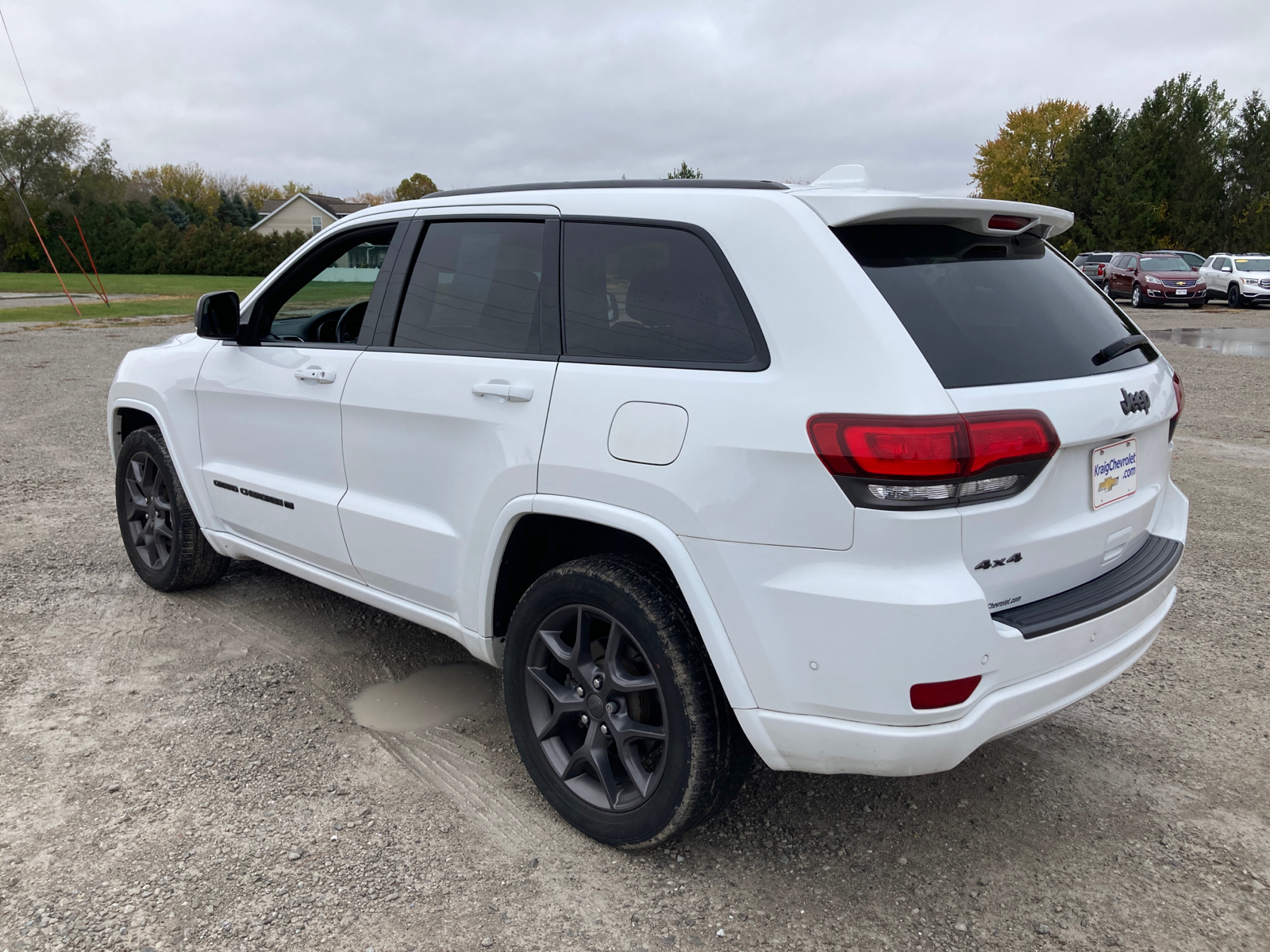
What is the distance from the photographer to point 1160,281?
28109 mm

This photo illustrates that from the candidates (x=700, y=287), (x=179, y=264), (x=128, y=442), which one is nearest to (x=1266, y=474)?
(x=700, y=287)

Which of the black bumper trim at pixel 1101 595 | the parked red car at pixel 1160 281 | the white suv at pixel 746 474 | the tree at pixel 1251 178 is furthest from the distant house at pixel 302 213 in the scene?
the black bumper trim at pixel 1101 595

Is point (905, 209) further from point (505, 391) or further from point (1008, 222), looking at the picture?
point (505, 391)

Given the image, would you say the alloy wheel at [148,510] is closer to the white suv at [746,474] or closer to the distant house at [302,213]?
the white suv at [746,474]

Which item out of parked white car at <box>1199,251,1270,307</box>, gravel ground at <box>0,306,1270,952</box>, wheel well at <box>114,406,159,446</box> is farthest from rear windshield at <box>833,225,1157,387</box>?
parked white car at <box>1199,251,1270,307</box>

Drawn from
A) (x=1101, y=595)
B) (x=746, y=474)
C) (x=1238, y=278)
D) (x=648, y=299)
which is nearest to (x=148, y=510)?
(x=648, y=299)

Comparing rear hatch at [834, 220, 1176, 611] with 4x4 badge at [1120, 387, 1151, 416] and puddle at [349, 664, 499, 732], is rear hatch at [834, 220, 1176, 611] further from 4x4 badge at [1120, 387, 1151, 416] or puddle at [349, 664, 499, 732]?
puddle at [349, 664, 499, 732]

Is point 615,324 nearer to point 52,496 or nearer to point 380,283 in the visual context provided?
point 380,283

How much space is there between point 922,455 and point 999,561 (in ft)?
1.21

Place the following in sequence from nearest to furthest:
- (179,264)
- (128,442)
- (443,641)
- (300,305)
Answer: (300,305) → (443,641) → (128,442) → (179,264)

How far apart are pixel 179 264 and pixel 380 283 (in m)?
59.2

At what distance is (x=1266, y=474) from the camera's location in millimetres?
7547

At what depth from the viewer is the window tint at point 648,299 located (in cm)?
248

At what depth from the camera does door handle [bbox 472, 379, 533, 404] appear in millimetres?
2789
